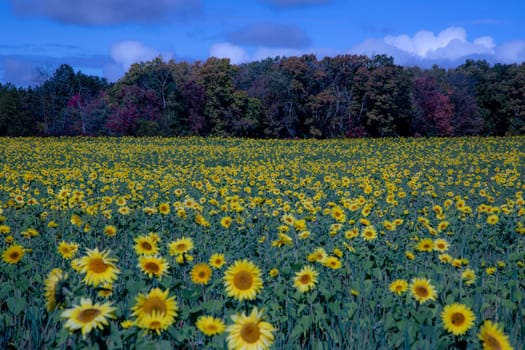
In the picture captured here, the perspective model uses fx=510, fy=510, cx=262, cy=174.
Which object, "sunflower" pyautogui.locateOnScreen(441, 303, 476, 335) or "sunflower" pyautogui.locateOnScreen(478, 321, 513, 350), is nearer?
"sunflower" pyautogui.locateOnScreen(478, 321, 513, 350)

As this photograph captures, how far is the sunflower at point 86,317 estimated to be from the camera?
1866 mm

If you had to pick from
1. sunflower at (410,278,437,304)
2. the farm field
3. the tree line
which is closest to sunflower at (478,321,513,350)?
the farm field

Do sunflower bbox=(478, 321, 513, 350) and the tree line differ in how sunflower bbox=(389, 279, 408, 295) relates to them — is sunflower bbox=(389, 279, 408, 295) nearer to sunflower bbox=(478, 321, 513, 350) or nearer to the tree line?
sunflower bbox=(478, 321, 513, 350)

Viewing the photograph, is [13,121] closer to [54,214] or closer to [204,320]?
[54,214]

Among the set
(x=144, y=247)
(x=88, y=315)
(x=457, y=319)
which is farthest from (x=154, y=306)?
(x=457, y=319)

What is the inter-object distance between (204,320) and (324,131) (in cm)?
4382

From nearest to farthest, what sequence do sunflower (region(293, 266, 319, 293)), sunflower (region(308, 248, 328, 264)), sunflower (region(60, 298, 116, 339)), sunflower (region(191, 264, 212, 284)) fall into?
sunflower (region(60, 298, 116, 339)) < sunflower (region(191, 264, 212, 284)) < sunflower (region(293, 266, 319, 293)) < sunflower (region(308, 248, 328, 264))

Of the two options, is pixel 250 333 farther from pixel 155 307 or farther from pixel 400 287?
pixel 400 287

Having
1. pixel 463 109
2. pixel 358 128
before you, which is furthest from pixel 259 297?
pixel 463 109

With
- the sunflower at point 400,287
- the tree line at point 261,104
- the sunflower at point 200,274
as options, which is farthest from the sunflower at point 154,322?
the tree line at point 261,104

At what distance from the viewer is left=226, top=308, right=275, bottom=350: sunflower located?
6.33 feet

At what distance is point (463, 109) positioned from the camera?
54281mm

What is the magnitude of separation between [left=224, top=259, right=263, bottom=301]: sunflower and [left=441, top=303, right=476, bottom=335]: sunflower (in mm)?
953

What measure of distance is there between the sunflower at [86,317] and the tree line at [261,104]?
37.5 metres
